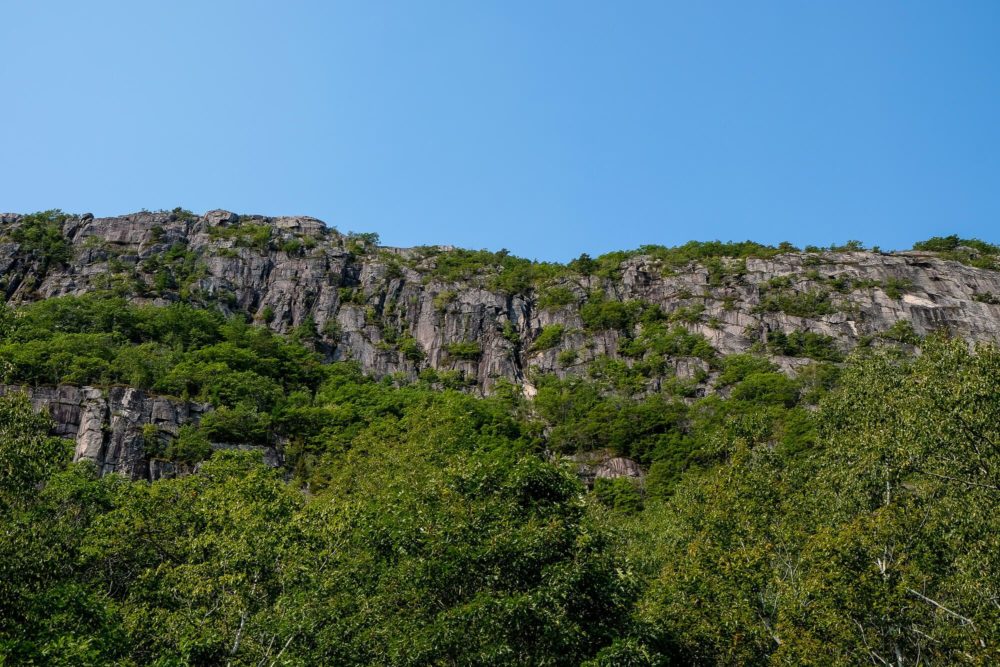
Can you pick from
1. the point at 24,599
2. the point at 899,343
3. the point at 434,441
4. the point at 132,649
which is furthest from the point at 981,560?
the point at 899,343

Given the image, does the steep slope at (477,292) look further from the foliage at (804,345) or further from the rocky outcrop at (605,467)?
the rocky outcrop at (605,467)

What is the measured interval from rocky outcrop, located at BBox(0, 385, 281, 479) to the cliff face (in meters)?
32.8

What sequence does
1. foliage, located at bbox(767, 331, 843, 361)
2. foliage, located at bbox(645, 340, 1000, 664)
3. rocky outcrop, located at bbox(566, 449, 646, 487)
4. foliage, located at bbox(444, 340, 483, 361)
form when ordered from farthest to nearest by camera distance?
1. foliage, located at bbox(444, 340, 483, 361)
2. foliage, located at bbox(767, 331, 843, 361)
3. rocky outcrop, located at bbox(566, 449, 646, 487)
4. foliage, located at bbox(645, 340, 1000, 664)

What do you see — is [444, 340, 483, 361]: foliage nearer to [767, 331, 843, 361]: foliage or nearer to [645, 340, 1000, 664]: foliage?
[767, 331, 843, 361]: foliage

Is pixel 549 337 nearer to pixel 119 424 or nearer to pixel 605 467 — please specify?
pixel 605 467

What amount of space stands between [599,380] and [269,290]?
1709 inches

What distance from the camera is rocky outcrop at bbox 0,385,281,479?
53.0m

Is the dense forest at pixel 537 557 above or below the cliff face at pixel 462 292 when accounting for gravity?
below

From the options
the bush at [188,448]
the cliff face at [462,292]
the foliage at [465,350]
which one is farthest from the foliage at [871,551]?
the foliage at [465,350]

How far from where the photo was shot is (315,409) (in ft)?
223

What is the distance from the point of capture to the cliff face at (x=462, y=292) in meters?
91.2

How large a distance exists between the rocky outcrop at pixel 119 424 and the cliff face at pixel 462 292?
32.8 m

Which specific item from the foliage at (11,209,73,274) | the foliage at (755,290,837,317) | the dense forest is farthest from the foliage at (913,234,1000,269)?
the foliage at (11,209,73,274)

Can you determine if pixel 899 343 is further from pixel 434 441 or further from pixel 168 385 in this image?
pixel 168 385
